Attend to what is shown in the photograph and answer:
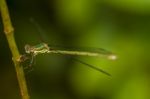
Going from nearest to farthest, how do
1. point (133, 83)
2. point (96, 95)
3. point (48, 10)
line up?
1. point (133, 83)
2. point (96, 95)
3. point (48, 10)

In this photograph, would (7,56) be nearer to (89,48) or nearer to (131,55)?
(89,48)

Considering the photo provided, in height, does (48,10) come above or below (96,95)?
above

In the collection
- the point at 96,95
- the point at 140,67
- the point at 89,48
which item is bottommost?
the point at 96,95

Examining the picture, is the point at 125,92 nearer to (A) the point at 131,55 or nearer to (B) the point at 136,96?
(B) the point at 136,96

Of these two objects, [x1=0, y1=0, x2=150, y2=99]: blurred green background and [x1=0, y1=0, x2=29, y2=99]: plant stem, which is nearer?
[x1=0, y1=0, x2=29, y2=99]: plant stem

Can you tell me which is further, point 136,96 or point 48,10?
point 48,10

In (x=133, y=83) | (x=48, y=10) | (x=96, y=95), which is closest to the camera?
(x=133, y=83)

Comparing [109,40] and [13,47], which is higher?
[13,47]

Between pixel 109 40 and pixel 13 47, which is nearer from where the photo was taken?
pixel 13 47

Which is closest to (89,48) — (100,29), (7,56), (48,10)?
(100,29)

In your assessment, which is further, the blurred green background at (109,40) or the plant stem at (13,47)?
the blurred green background at (109,40)
